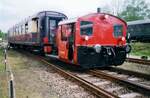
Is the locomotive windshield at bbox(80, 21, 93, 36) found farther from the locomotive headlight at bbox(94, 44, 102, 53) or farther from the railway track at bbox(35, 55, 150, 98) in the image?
the railway track at bbox(35, 55, 150, 98)

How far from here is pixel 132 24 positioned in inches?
1640

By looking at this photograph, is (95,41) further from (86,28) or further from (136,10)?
(136,10)

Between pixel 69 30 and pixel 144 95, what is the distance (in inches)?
248

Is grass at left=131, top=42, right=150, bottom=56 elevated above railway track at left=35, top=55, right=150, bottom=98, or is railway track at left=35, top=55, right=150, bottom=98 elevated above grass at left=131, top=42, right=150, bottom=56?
grass at left=131, top=42, right=150, bottom=56

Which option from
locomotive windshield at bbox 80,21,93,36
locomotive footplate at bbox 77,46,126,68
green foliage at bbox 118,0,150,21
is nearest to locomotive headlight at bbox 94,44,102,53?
locomotive footplate at bbox 77,46,126,68

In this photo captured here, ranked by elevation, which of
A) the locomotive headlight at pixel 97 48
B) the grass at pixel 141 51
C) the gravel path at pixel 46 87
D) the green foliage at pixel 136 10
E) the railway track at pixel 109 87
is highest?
the green foliage at pixel 136 10

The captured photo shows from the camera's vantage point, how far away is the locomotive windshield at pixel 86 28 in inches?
537

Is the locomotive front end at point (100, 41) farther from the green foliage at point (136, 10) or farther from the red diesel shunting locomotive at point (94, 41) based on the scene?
the green foliage at point (136, 10)

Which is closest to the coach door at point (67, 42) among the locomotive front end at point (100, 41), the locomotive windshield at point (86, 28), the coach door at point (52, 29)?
the locomotive windshield at point (86, 28)

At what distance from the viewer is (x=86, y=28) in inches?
545

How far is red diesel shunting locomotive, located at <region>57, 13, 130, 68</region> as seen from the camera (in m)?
13.5

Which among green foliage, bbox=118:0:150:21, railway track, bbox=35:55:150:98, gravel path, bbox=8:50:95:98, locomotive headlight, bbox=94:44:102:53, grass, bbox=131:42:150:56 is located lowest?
gravel path, bbox=8:50:95:98

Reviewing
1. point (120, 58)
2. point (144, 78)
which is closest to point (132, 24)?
point (120, 58)

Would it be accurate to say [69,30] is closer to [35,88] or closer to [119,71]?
[119,71]
